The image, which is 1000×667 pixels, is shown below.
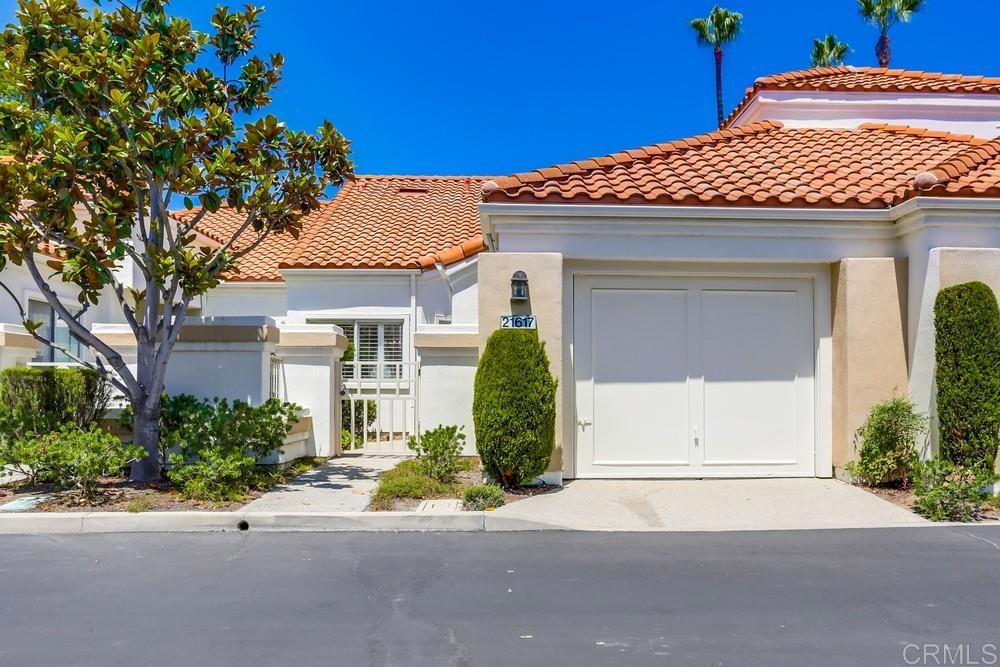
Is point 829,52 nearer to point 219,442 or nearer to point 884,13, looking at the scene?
point 884,13

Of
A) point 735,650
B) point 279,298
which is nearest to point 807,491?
point 735,650

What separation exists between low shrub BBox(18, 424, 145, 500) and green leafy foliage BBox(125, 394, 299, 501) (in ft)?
1.84

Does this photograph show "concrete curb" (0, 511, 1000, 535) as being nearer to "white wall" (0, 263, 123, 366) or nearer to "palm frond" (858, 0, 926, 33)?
"white wall" (0, 263, 123, 366)

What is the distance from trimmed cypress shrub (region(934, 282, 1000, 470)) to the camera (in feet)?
25.9

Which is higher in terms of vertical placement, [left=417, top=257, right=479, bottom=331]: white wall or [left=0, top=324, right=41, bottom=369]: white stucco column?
[left=417, top=257, right=479, bottom=331]: white wall

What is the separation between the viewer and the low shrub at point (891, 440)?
844cm

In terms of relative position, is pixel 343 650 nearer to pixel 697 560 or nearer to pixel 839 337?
pixel 697 560

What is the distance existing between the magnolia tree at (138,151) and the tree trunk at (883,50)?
2699cm

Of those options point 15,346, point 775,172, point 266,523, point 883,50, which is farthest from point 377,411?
point 883,50

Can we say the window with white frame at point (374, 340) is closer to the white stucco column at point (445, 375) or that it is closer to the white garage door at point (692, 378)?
the white stucco column at point (445, 375)

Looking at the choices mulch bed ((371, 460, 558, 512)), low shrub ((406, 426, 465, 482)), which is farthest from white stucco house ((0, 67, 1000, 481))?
low shrub ((406, 426, 465, 482))

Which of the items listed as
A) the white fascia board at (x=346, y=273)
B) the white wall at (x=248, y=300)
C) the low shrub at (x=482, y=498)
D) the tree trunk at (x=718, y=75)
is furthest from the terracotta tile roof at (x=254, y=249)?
the tree trunk at (x=718, y=75)

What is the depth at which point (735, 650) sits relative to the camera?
420 centimetres

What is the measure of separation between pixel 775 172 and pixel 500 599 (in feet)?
24.2
